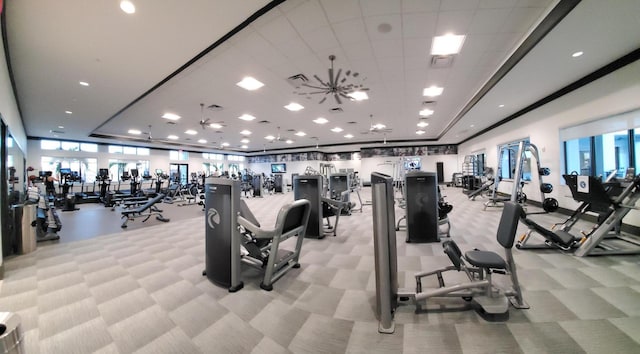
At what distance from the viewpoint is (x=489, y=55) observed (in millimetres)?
4074

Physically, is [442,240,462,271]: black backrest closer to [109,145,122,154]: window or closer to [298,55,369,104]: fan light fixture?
[298,55,369,104]: fan light fixture

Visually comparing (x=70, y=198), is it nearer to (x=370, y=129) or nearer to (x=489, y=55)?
(x=370, y=129)

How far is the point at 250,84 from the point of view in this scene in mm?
5160

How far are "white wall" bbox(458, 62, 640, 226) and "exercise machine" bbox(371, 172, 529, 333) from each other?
416 cm

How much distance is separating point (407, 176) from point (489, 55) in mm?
2877

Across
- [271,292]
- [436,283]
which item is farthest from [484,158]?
[271,292]

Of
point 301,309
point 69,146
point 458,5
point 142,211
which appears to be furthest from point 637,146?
point 69,146

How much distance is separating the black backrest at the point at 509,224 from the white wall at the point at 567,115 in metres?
4.09

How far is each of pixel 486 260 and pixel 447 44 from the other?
3.62 m

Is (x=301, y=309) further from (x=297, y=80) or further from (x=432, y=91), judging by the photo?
(x=432, y=91)

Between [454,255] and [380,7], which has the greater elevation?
[380,7]

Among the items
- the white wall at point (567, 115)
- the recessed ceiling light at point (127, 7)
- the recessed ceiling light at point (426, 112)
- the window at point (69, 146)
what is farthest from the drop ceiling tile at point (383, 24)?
the window at point (69, 146)

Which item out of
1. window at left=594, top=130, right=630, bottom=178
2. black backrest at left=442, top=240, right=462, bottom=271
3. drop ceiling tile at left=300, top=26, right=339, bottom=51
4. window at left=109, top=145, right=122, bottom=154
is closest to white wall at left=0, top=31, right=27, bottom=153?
Answer: drop ceiling tile at left=300, top=26, right=339, bottom=51

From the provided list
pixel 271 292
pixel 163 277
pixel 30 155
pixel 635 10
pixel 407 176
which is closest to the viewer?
pixel 271 292
